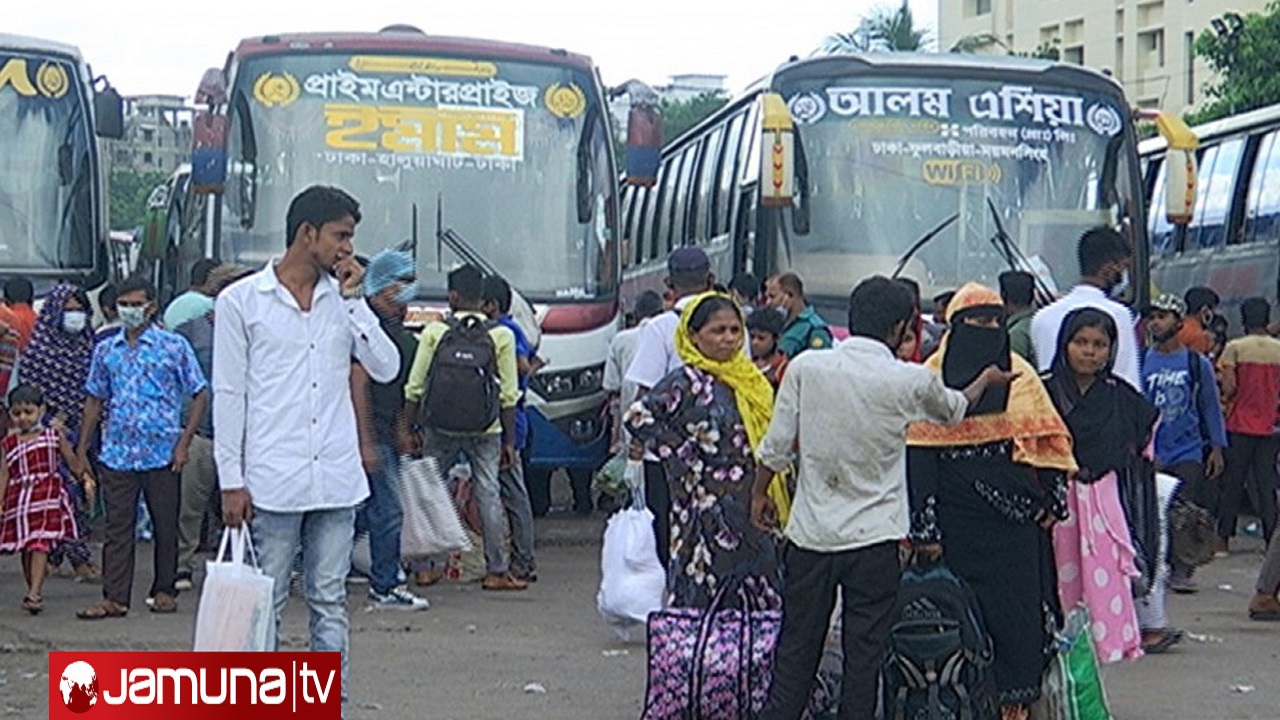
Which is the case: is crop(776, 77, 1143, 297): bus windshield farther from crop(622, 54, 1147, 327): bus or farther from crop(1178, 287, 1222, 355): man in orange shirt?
crop(1178, 287, 1222, 355): man in orange shirt

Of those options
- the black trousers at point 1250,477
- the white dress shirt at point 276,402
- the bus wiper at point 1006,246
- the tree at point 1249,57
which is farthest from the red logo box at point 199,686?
the tree at point 1249,57

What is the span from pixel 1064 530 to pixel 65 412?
669cm

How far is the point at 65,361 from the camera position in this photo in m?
13.8

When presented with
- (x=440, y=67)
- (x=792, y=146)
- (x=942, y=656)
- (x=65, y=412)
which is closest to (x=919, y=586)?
(x=942, y=656)

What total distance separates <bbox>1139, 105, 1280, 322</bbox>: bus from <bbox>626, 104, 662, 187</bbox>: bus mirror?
581 centimetres

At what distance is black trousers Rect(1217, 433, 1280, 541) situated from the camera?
16.5 m

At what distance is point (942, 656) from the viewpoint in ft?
26.4

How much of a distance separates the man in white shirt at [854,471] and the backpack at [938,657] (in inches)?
8.4

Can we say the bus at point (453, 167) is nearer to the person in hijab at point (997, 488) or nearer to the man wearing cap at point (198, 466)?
the man wearing cap at point (198, 466)

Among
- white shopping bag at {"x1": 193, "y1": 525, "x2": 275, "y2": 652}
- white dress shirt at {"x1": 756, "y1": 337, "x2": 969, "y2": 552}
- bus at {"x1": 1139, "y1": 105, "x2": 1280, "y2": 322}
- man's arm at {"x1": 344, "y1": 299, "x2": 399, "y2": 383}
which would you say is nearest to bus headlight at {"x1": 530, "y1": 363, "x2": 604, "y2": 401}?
bus at {"x1": 1139, "y1": 105, "x2": 1280, "y2": 322}

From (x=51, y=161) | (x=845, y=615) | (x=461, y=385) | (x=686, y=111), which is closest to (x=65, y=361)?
(x=461, y=385)

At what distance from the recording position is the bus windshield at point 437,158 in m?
16.3

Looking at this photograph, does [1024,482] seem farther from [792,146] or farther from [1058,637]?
[792,146]

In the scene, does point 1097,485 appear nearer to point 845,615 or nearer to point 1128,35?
point 845,615
